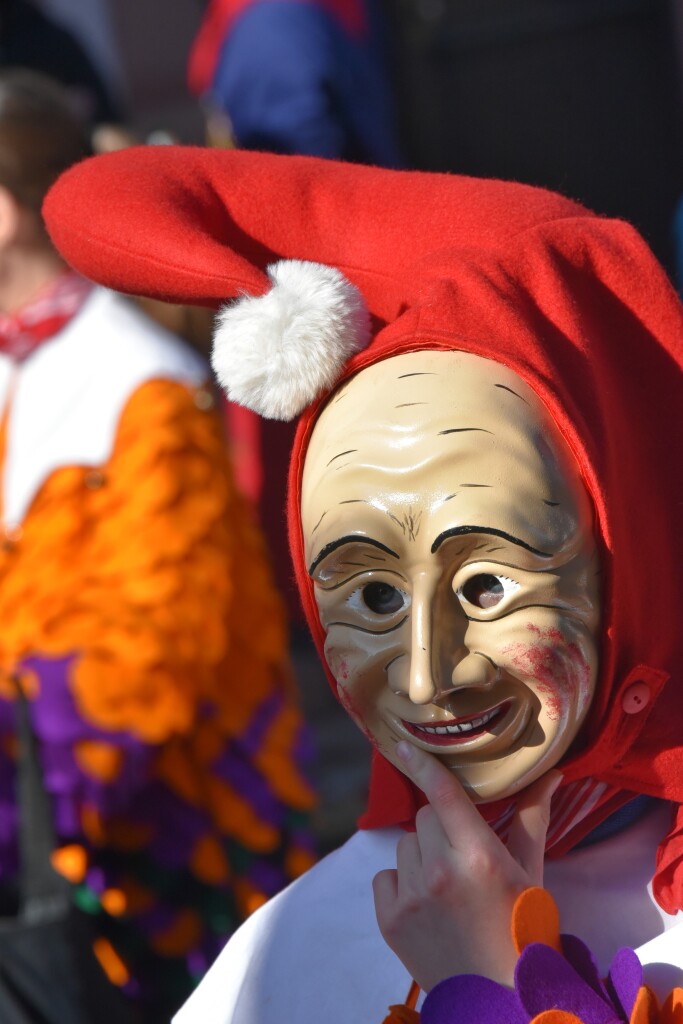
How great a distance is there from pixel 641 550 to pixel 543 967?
380 mm

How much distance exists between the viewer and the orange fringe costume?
2.28 meters

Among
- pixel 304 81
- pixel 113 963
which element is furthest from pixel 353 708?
pixel 304 81

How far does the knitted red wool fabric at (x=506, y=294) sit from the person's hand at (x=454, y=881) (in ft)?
0.27

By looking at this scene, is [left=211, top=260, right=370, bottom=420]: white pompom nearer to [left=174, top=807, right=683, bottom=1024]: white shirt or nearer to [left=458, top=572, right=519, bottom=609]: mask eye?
[left=458, top=572, right=519, bottom=609]: mask eye

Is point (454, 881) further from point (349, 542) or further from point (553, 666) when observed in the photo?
point (349, 542)

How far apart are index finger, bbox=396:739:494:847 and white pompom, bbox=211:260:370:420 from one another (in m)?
0.34

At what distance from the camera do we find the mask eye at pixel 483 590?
115 cm

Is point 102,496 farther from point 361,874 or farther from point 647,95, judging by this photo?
point 647,95

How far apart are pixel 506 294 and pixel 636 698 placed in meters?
0.39

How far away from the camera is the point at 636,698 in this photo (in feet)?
3.98

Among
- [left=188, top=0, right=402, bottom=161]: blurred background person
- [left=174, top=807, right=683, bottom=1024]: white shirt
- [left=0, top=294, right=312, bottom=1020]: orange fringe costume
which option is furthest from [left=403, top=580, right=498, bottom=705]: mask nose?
[left=188, top=0, right=402, bottom=161]: blurred background person

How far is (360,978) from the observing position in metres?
1.26

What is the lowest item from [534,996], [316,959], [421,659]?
[316,959]

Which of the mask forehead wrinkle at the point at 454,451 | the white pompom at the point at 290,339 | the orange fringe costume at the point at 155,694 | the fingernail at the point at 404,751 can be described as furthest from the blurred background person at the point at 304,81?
the fingernail at the point at 404,751
